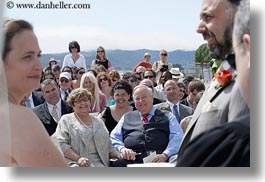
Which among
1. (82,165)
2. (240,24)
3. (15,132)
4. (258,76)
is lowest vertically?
(82,165)

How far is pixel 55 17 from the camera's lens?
264cm

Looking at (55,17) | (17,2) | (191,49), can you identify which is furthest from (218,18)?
(17,2)

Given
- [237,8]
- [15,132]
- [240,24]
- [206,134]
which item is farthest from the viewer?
[15,132]

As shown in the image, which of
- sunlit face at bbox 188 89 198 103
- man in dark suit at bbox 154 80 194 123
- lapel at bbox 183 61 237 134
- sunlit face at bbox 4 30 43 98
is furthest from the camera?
man in dark suit at bbox 154 80 194 123

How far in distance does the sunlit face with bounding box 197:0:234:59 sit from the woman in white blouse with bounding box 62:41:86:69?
1.94 feet

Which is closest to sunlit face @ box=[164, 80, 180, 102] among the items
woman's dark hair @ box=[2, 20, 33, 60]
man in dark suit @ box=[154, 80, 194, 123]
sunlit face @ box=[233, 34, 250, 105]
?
man in dark suit @ box=[154, 80, 194, 123]

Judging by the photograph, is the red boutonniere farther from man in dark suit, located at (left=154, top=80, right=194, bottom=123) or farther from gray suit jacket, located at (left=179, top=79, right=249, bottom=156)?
man in dark suit, located at (left=154, top=80, right=194, bottom=123)

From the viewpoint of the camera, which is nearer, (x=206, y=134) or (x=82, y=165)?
(x=206, y=134)

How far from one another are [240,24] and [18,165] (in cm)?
122

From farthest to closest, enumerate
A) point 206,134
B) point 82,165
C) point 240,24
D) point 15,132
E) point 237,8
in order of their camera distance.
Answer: point 82,165 < point 15,132 < point 237,8 < point 240,24 < point 206,134

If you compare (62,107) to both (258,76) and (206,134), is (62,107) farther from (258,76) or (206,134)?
(206,134)

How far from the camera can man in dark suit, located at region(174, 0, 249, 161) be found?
2.18 m

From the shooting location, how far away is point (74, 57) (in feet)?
8.58

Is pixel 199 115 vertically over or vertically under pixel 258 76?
under
